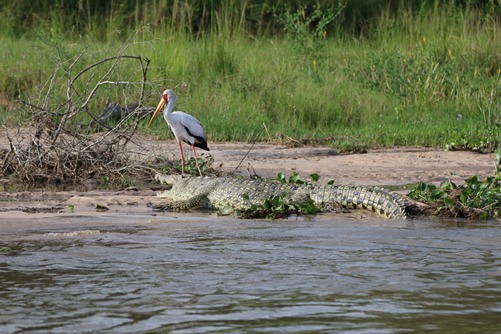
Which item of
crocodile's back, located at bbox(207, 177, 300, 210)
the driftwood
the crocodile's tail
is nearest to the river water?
the crocodile's tail

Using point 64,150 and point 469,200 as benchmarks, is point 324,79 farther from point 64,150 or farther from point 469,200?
point 469,200

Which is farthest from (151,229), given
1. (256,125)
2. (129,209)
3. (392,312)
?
(256,125)

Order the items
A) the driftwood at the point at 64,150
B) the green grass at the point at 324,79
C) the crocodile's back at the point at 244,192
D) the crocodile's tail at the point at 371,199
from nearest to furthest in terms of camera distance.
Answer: the crocodile's tail at the point at 371,199 < the crocodile's back at the point at 244,192 < the driftwood at the point at 64,150 < the green grass at the point at 324,79

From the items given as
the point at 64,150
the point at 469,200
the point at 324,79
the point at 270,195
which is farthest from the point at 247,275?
the point at 324,79

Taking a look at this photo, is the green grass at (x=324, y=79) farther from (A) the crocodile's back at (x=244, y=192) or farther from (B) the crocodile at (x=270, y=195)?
(A) the crocodile's back at (x=244, y=192)

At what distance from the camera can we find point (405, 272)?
5.01 meters

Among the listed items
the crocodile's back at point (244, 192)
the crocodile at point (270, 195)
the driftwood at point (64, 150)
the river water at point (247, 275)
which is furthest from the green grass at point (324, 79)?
the river water at point (247, 275)

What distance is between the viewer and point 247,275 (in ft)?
16.1

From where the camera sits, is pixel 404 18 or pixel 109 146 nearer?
pixel 109 146

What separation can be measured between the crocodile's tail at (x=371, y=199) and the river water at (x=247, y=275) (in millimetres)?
160

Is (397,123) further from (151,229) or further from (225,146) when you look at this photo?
(151,229)

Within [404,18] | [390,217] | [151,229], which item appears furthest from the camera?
[404,18]

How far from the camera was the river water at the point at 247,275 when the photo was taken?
4.07m

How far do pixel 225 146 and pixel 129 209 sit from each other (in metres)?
3.04
